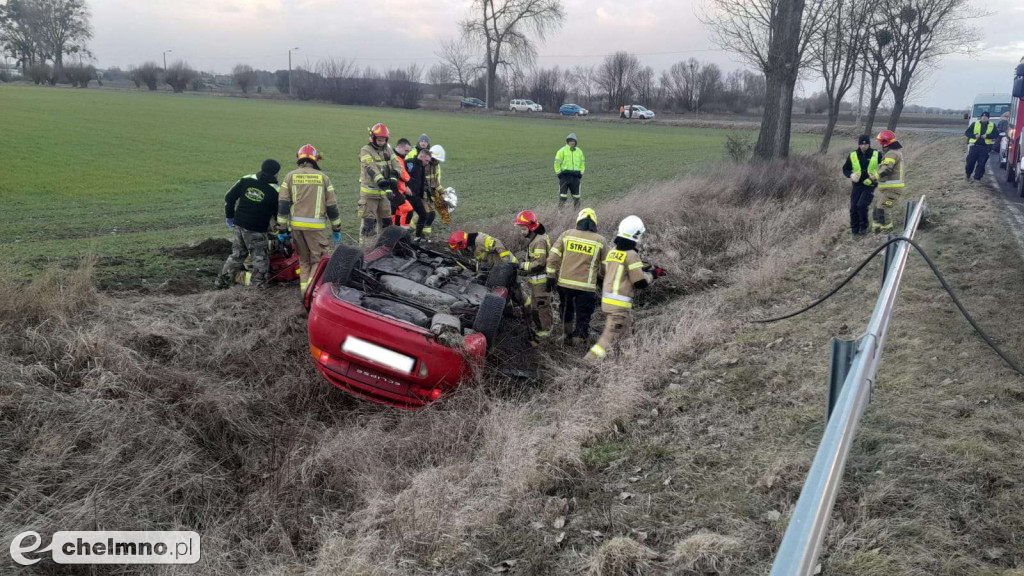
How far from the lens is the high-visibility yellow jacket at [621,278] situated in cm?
639

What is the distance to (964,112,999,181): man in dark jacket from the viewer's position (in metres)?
15.1

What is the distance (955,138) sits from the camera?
110 feet

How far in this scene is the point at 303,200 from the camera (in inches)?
305

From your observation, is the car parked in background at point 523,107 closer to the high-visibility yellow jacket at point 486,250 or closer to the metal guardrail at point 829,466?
the high-visibility yellow jacket at point 486,250

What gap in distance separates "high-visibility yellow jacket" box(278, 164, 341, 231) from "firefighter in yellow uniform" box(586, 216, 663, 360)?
336cm

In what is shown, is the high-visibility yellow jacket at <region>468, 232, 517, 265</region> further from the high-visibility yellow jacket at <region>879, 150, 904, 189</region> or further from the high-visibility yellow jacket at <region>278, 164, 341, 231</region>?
the high-visibility yellow jacket at <region>879, 150, 904, 189</region>

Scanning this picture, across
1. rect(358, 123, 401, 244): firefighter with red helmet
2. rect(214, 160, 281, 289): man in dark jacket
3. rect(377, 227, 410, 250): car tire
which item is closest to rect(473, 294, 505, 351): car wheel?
rect(377, 227, 410, 250): car tire

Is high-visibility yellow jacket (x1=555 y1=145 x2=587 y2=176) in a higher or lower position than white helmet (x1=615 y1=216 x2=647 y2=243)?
higher

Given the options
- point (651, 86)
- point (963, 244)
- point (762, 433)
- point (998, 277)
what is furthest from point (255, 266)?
point (651, 86)

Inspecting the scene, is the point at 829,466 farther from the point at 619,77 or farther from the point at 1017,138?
the point at 619,77

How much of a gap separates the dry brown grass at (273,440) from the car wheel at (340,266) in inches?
36.5

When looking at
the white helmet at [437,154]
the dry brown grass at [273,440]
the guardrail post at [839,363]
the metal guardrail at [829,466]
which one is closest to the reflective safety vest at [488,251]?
the dry brown grass at [273,440]

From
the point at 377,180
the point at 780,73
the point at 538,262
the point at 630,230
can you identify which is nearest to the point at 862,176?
the point at 630,230

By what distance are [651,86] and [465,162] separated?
2228 inches
